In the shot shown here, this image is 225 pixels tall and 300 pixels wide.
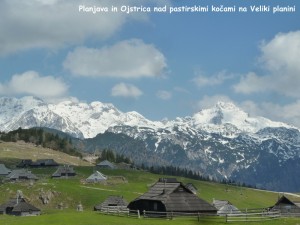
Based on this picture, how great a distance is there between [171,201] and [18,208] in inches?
2176

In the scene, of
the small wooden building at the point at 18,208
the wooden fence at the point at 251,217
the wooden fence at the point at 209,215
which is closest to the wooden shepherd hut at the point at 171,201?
the wooden fence at the point at 209,215

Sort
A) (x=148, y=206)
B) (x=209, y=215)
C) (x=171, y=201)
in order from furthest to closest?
1. (x=148, y=206)
2. (x=171, y=201)
3. (x=209, y=215)

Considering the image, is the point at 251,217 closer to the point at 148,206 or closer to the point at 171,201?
the point at 171,201

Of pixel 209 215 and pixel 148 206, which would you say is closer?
pixel 209 215

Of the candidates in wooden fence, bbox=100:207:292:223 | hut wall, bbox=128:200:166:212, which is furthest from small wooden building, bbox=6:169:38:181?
wooden fence, bbox=100:207:292:223

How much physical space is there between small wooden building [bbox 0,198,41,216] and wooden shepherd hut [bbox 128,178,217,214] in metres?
45.4

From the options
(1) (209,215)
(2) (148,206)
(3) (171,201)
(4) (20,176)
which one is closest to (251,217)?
(1) (209,215)

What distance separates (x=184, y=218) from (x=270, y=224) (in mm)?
12614

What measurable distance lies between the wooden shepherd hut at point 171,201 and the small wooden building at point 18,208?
149 feet

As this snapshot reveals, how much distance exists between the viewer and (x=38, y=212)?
5172 inches

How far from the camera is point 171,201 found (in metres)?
86.1

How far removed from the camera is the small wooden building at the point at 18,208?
421ft

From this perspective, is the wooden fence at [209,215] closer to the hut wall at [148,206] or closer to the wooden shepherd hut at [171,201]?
the hut wall at [148,206]

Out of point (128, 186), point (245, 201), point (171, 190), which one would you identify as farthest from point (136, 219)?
point (245, 201)
